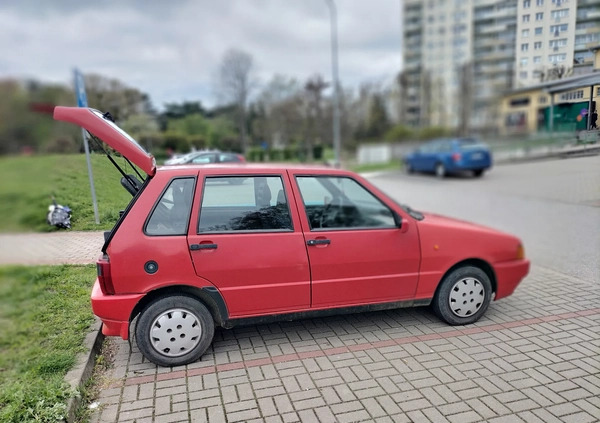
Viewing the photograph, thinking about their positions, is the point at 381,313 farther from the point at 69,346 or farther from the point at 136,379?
the point at 69,346

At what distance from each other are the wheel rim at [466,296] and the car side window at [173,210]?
2.68m

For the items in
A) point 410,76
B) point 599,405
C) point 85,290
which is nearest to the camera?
point 599,405

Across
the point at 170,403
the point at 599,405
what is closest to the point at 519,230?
the point at 599,405

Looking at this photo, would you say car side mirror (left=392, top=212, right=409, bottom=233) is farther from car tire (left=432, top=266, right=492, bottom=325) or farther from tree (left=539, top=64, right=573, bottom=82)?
tree (left=539, top=64, right=573, bottom=82)

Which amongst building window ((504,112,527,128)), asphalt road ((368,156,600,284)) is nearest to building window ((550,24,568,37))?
asphalt road ((368,156,600,284))

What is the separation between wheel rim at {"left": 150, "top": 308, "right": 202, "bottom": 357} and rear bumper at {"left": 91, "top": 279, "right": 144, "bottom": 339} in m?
0.22

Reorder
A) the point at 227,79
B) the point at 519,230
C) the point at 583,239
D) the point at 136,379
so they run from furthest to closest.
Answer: the point at 227,79 → the point at 519,230 → the point at 583,239 → the point at 136,379

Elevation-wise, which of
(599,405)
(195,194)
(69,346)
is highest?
(195,194)

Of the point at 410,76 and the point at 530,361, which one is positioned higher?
the point at 410,76

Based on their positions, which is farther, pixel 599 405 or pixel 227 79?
pixel 227 79

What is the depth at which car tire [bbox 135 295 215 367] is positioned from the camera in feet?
10.3

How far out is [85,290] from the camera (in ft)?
11.1

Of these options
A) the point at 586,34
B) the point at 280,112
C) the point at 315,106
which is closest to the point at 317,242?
the point at 586,34

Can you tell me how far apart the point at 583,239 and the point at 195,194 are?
446cm
